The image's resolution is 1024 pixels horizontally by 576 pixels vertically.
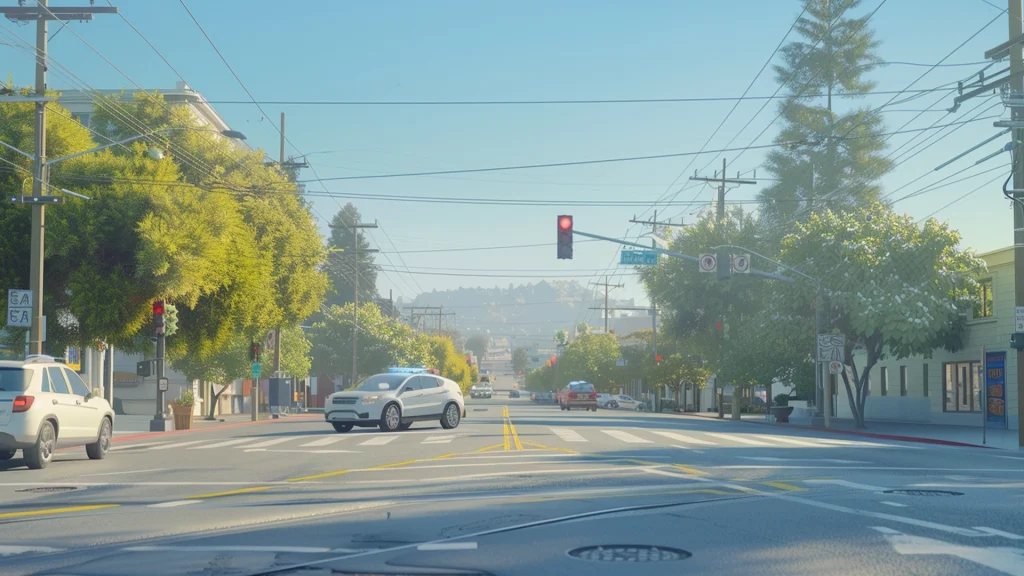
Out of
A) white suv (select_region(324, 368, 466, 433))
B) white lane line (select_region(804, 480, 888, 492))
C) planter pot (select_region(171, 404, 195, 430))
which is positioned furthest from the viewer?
planter pot (select_region(171, 404, 195, 430))

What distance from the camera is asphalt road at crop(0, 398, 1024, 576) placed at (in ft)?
25.8

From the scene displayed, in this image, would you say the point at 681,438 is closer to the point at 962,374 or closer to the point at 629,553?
the point at 629,553

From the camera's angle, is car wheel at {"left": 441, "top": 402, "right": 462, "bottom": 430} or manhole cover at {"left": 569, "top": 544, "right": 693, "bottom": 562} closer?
manhole cover at {"left": 569, "top": 544, "right": 693, "bottom": 562}

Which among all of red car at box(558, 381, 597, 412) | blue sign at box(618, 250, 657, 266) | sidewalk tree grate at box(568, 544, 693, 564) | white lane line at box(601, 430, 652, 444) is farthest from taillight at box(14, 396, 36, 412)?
red car at box(558, 381, 597, 412)

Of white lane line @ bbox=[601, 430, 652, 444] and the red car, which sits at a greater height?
white lane line @ bbox=[601, 430, 652, 444]

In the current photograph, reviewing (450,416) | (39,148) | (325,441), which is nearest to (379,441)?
(325,441)

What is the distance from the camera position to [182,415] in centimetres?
3550

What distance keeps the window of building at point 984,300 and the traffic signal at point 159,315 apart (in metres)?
30.7

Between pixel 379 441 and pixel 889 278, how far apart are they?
22.5m

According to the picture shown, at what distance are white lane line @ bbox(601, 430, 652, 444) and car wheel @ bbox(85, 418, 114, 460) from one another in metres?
11.4

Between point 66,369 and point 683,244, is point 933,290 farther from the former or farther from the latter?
point 66,369

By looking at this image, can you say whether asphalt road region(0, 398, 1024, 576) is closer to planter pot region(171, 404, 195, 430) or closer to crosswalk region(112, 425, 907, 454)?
crosswalk region(112, 425, 907, 454)

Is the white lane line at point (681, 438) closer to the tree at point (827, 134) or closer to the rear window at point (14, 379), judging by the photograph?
the rear window at point (14, 379)

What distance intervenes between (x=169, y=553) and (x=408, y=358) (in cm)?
8168
